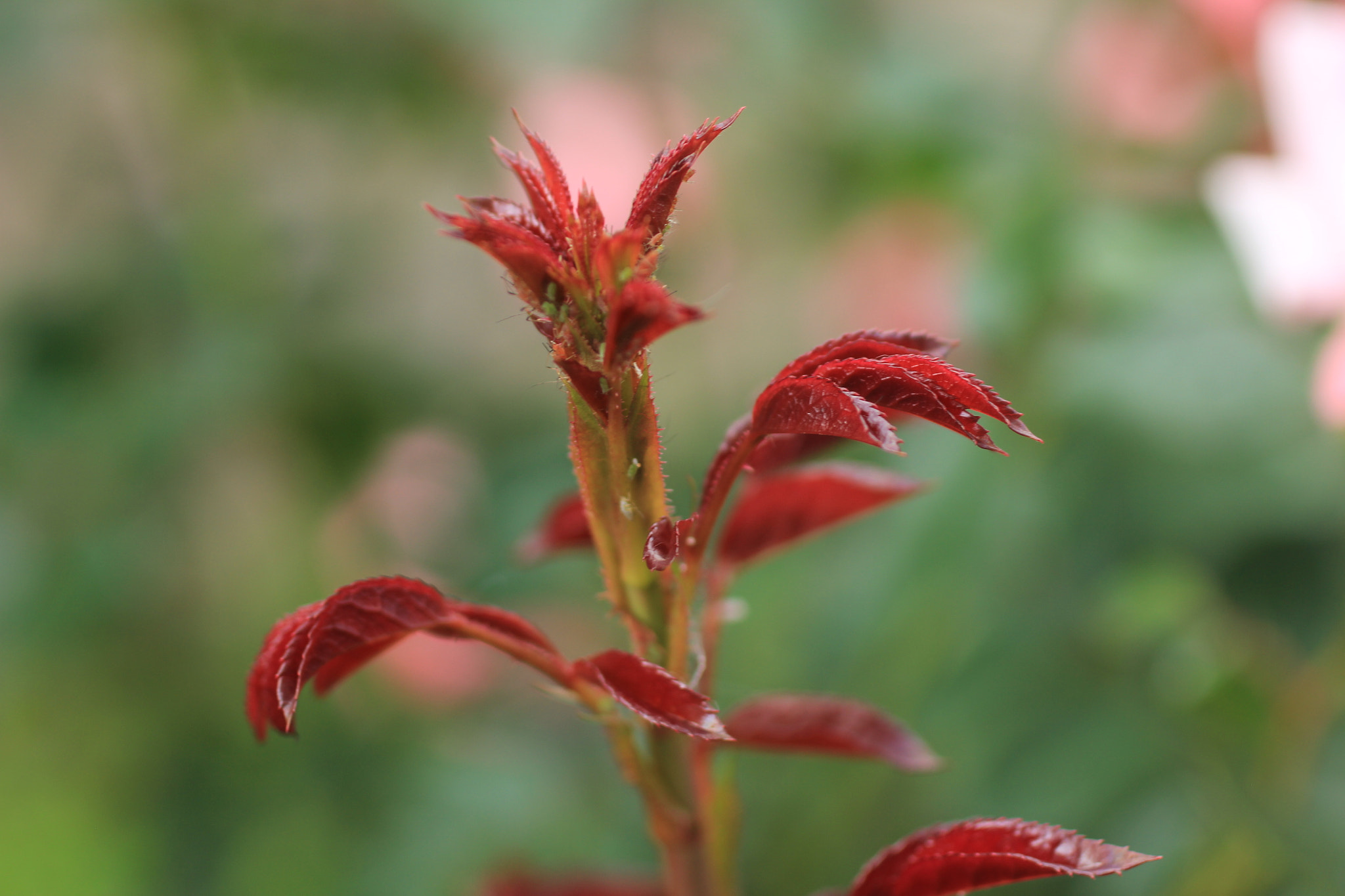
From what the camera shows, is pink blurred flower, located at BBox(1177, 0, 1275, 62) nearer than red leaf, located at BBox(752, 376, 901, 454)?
No

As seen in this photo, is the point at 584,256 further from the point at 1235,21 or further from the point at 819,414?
the point at 1235,21

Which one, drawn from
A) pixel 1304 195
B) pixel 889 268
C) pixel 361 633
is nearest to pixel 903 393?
pixel 361 633

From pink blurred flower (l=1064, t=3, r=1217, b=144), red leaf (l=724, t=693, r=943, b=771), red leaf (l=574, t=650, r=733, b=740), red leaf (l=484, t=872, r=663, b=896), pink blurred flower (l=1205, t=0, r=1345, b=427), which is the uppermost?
pink blurred flower (l=1064, t=3, r=1217, b=144)

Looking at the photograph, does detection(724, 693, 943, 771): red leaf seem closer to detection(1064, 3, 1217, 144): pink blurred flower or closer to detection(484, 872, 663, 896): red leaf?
detection(484, 872, 663, 896): red leaf

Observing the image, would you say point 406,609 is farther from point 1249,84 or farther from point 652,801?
point 1249,84

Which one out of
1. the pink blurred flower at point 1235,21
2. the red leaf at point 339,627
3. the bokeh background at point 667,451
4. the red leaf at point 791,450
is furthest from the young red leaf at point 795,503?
the pink blurred flower at point 1235,21

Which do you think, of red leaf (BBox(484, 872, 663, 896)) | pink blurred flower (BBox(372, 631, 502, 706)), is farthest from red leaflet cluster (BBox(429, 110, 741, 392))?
pink blurred flower (BBox(372, 631, 502, 706))
